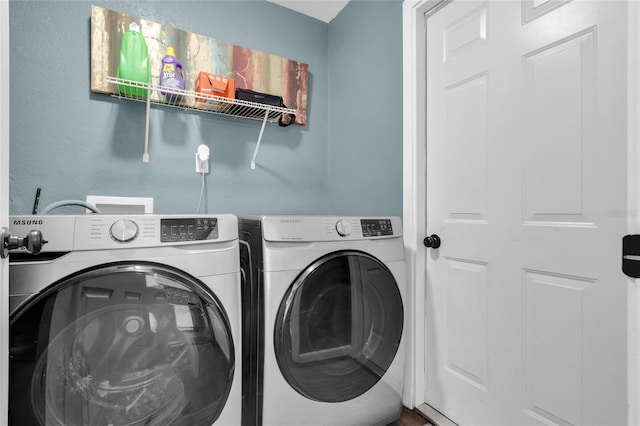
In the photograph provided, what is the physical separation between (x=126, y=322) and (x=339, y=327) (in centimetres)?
72

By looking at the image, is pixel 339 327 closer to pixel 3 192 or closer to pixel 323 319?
pixel 323 319

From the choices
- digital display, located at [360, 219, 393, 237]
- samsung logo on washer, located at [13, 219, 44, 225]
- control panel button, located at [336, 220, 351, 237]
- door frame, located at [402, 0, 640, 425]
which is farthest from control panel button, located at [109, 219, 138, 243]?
door frame, located at [402, 0, 640, 425]

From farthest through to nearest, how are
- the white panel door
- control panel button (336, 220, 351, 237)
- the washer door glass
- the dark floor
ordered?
the dark floor, control panel button (336, 220, 351, 237), the white panel door, the washer door glass

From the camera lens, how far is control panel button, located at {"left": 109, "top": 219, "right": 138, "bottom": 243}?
0.91 m

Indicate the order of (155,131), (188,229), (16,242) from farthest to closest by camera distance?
(155,131), (188,229), (16,242)

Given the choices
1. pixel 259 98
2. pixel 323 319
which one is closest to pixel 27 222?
pixel 323 319

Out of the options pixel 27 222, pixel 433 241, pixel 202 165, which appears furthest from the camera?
pixel 202 165

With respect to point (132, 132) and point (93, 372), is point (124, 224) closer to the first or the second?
point (93, 372)

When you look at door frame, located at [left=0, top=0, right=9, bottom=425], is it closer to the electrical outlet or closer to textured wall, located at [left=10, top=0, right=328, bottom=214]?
textured wall, located at [left=10, top=0, right=328, bottom=214]

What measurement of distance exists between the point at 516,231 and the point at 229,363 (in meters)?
1.12

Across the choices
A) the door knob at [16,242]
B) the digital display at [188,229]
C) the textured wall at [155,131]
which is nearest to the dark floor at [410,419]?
the digital display at [188,229]

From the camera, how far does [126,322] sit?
0.91m

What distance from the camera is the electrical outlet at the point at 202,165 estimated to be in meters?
1.88

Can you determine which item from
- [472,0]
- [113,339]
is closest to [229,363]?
[113,339]
